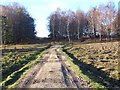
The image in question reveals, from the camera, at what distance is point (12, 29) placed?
3681 inches

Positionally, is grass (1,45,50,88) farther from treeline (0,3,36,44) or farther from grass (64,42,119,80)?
treeline (0,3,36,44)

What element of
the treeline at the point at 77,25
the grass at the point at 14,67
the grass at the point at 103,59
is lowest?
the grass at the point at 103,59

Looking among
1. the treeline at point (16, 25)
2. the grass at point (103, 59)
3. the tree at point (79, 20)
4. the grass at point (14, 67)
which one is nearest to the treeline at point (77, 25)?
the tree at point (79, 20)

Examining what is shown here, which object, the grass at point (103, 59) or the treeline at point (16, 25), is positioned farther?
the treeline at point (16, 25)

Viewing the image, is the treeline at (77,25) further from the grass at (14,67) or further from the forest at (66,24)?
the grass at (14,67)

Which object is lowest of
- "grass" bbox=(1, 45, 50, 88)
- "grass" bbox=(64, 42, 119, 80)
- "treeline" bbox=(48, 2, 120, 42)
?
"grass" bbox=(64, 42, 119, 80)

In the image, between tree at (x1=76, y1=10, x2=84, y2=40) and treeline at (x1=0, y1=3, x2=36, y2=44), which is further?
tree at (x1=76, y1=10, x2=84, y2=40)

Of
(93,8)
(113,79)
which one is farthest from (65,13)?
(113,79)

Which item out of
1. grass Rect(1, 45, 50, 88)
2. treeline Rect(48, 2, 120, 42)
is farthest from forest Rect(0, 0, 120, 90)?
grass Rect(1, 45, 50, 88)

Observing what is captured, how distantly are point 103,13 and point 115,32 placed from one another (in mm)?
7258

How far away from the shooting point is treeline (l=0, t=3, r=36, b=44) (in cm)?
8988

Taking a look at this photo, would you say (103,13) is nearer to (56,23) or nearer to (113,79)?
(56,23)

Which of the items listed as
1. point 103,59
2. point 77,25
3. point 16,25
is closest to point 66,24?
point 77,25

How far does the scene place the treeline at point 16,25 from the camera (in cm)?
8988
